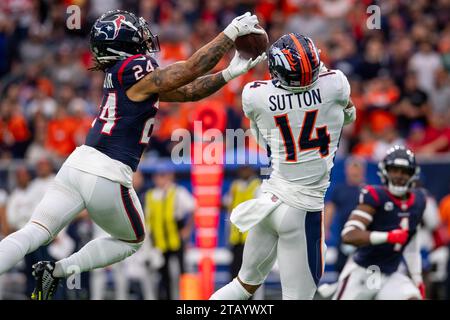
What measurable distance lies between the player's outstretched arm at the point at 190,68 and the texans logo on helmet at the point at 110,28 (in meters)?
0.39

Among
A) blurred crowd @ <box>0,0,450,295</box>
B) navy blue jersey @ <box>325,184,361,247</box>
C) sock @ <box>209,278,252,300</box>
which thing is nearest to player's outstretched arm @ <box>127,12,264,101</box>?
sock @ <box>209,278,252,300</box>

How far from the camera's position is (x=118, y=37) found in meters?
7.49

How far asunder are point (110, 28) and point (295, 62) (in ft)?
4.41

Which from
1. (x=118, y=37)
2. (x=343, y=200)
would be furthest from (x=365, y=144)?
(x=118, y=37)

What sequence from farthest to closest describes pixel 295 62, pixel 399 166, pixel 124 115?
pixel 399 166, pixel 124 115, pixel 295 62

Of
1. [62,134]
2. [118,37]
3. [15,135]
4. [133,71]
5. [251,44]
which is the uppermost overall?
[15,135]

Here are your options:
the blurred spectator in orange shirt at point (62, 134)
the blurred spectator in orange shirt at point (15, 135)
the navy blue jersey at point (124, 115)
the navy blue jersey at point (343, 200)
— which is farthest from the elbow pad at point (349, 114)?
the blurred spectator in orange shirt at point (15, 135)

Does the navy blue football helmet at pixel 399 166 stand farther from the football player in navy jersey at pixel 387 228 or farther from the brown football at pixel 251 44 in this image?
the brown football at pixel 251 44

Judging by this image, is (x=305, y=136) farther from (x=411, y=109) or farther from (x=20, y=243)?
(x=411, y=109)

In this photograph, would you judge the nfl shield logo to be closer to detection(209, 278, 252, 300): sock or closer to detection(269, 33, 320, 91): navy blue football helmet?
detection(209, 278, 252, 300): sock

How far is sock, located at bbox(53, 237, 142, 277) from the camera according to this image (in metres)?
7.60

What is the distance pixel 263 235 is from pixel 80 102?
865 centimetres

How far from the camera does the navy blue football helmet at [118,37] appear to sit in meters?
7.50

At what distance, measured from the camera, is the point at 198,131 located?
12859mm
